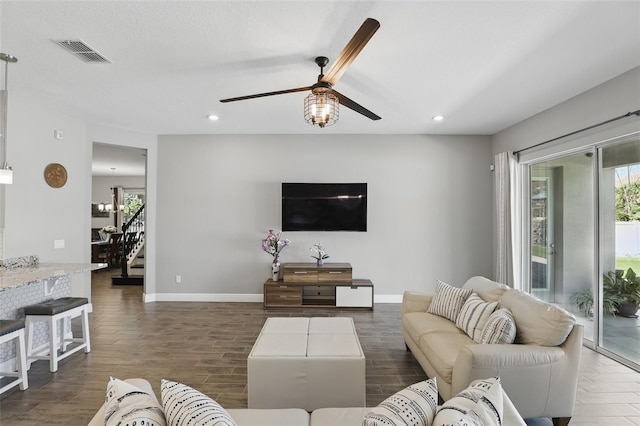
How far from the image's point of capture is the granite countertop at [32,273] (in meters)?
2.56

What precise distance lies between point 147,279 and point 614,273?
6.35m

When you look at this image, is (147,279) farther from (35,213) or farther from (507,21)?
(507,21)

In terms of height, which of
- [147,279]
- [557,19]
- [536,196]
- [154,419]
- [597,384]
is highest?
[557,19]

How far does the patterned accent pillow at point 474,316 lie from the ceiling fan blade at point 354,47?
7.24 ft

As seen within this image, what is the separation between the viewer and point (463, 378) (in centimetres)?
196

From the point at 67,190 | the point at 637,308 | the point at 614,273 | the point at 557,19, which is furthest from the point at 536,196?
the point at 67,190

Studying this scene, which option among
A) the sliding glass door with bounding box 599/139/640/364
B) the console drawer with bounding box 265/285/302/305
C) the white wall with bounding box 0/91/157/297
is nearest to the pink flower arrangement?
the console drawer with bounding box 265/285/302/305

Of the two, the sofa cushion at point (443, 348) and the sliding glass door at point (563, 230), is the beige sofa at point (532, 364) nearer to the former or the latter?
the sofa cushion at point (443, 348)

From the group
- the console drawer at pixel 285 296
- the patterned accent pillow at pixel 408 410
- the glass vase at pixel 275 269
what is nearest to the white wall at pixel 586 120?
the patterned accent pillow at pixel 408 410

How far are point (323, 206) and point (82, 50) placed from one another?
3.52 m

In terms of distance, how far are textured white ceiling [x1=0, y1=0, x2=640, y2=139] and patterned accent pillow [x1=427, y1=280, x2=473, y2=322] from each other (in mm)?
2127

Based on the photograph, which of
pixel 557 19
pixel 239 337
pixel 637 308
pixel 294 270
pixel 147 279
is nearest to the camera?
pixel 557 19

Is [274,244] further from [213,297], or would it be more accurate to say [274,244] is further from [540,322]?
[540,322]

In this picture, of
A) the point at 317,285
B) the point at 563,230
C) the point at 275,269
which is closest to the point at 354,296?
the point at 317,285
